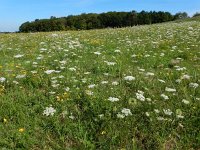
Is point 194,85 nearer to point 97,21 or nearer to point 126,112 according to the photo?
point 126,112

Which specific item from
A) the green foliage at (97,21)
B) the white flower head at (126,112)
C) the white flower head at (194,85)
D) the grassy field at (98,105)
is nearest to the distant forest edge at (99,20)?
the green foliage at (97,21)

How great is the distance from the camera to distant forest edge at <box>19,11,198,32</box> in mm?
101562

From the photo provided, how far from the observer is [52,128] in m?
9.18

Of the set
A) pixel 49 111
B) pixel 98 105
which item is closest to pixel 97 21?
pixel 98 105

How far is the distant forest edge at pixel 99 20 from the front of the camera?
333ft

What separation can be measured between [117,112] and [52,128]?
1617 mm

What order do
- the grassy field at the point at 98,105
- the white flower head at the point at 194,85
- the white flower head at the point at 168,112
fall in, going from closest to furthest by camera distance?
the grassy field at the point at 98,105 → the white flower head at the point at 168,112 → the white flower head at the point at 194,85

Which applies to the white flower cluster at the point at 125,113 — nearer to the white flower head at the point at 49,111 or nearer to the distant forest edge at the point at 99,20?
the white flower head at the point at 49,111

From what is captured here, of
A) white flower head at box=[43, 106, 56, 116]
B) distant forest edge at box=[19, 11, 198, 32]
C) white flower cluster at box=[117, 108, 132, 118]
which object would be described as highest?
white flower head at box=[43, 106, 56, 116]

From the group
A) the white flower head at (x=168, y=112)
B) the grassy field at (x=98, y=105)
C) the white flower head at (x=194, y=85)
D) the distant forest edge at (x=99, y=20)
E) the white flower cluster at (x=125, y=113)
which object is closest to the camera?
the grassy field at (x=98, y=105)

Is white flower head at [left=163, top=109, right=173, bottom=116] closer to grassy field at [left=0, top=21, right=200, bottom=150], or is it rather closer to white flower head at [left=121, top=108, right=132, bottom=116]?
grassy field at [left=0, top=21, right=200, bottom=150]

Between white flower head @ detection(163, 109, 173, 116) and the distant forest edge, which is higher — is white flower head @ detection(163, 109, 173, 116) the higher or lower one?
the higher one

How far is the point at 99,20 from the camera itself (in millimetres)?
111000

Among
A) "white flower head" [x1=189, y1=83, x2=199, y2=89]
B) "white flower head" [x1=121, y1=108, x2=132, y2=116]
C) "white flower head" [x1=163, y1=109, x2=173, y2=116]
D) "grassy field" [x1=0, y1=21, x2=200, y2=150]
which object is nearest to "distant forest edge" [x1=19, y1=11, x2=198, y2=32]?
"grassy field" [x1=0, y1=21, x2=200, y2=150]
